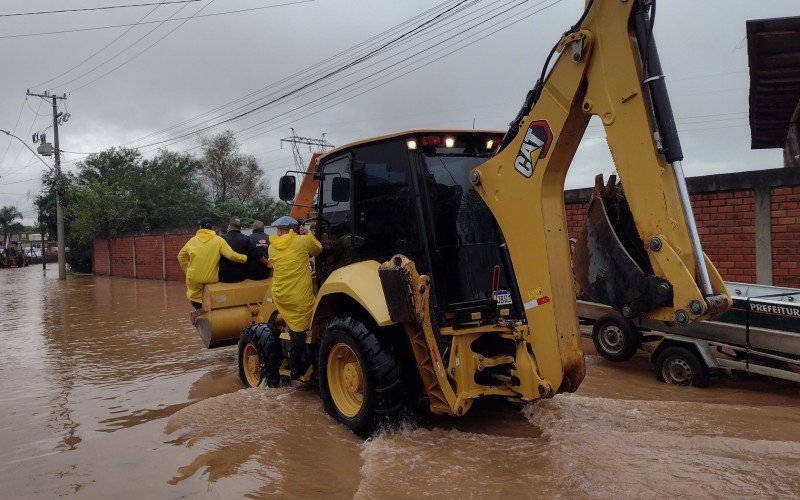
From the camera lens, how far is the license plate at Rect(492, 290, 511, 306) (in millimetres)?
4164

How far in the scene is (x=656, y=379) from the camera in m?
6.05

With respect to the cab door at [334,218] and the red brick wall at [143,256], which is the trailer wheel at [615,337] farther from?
the red brick wall at [143,256]

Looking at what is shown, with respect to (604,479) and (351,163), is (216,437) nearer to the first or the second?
(351,163)

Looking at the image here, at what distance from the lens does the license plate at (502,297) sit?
416 cm

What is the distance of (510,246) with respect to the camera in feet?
12.8

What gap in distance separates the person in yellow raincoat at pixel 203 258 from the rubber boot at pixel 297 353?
1.96 metres

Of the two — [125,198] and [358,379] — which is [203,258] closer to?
[358,379]

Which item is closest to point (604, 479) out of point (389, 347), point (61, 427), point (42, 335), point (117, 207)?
point (389, 347)

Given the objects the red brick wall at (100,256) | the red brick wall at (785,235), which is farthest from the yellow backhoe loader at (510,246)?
the red brick wall at (100,256)

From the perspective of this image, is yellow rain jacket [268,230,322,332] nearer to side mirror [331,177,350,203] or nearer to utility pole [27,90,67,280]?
side mirror [331,177,350,203]

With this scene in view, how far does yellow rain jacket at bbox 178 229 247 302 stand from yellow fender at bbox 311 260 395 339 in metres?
2.34

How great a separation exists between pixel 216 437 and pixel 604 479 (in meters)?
2.94

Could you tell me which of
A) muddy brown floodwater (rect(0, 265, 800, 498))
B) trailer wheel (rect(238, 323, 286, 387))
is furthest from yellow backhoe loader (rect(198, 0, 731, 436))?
trailer wheel (rect(238, 323, 286, 387))

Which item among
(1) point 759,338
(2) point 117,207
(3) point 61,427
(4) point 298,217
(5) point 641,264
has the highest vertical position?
(2) point 117,207
